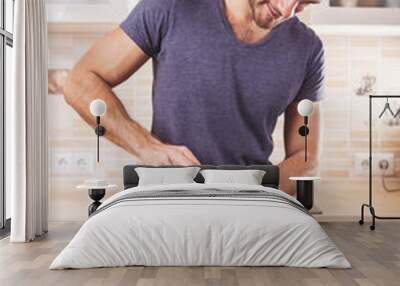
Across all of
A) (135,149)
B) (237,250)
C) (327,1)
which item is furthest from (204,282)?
(327,1)

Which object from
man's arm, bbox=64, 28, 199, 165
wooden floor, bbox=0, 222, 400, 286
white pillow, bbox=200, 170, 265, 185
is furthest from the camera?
man's arm, bbox=64, 28, 199, 165

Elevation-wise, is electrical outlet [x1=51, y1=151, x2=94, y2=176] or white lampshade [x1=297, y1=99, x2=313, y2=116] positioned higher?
white lampshade [x1=297, y1=99, x2=313, y2=116]

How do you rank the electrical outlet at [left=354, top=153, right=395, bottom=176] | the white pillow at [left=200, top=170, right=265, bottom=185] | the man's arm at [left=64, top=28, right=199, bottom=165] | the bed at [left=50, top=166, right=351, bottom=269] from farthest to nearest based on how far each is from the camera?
the electrical outlet at [left=354, top=153, right=395, bottom=176] → the man's arm at [left=64, top=28, right=199, bottom=165] → the white pillow at [left=200, top=170, right=265, bottom=185] → the bed at [left=50, top=166, right=351, bottom=269]

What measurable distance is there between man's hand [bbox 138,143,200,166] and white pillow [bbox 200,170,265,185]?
524 millimetres

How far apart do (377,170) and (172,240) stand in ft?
12.5

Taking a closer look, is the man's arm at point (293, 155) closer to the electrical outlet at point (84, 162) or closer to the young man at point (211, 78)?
the young man at point (211, 78)

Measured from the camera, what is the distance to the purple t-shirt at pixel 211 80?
7.25 m

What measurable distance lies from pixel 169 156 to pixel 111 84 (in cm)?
116

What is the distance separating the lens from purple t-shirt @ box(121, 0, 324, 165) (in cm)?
725

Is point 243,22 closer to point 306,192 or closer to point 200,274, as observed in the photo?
point 306,192

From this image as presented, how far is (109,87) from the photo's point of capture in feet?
24.2

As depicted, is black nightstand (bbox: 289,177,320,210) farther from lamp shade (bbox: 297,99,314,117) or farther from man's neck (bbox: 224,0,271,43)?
man's neck (bbox: 224,0,271,43)

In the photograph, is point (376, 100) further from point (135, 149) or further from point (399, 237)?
point (135, 149)

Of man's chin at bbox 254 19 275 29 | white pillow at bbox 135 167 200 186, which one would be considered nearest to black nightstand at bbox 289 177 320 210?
white pillow at bbox 135 167 200 186
